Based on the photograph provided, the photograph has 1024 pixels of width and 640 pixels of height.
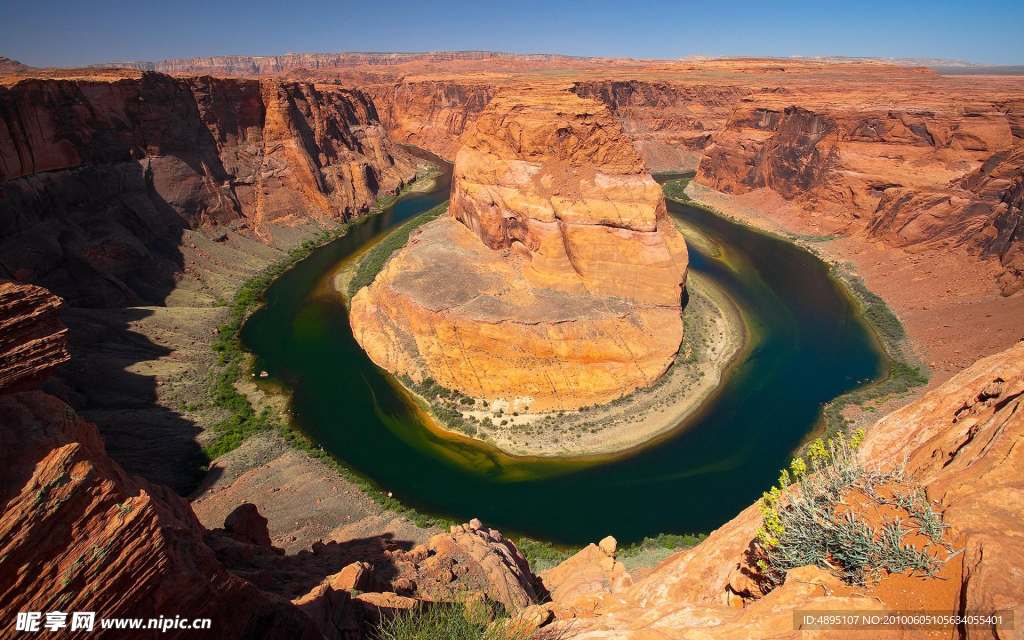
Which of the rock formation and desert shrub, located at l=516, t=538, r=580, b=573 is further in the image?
→ the rock formation

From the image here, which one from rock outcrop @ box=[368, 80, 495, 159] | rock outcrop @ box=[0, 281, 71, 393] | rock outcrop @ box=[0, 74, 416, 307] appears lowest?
rock outcrop @ box=[0, 281, 71, 393]

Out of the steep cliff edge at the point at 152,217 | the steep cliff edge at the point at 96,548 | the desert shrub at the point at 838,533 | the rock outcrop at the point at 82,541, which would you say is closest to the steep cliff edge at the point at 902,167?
the desert shrub at the point at 838,533

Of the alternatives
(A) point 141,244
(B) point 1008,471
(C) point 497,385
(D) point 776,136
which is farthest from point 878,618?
(D) point 776,136

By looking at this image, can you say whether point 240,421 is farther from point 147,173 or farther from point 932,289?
point 932,289

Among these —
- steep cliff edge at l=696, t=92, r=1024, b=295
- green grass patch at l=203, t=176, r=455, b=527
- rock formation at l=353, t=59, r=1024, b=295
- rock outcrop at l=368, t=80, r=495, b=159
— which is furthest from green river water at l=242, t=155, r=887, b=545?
rock outcrop at l=368, t=80, r=495, b=159

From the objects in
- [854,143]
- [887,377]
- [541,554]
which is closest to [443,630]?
[541,554]

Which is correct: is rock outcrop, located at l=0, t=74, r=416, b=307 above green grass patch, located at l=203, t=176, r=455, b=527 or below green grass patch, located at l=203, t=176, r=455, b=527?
above

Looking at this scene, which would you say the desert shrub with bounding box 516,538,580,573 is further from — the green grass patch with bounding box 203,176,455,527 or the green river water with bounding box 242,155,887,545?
the green grass patch with bounding box 203,176,455,527
